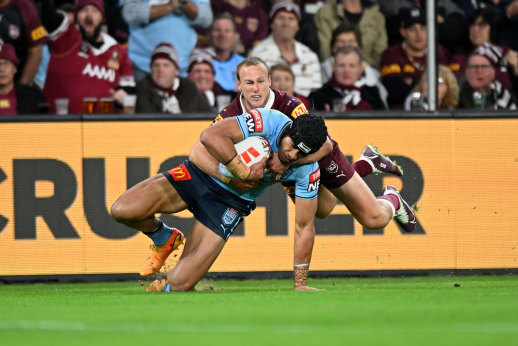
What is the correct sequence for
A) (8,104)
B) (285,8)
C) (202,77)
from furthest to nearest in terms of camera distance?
(285,8), (202,77), (8,104)

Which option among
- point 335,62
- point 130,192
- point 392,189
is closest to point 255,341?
point 130,192

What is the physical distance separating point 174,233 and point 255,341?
4168 mm

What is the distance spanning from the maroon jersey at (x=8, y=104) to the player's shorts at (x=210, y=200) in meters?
2.96

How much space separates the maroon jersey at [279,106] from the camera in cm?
830

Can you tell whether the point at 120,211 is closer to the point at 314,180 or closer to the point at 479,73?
the point at 314,180

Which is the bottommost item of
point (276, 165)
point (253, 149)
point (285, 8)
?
point (276, 165)

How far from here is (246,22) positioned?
1191 cm

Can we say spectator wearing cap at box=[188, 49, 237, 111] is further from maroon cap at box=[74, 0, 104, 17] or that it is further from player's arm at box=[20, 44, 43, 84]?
player's arm at box=[20, 44, 43, 84]

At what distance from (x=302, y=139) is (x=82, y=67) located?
455 cm

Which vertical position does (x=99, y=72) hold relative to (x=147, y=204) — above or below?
above

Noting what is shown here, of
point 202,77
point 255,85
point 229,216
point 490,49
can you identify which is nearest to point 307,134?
point 255,85

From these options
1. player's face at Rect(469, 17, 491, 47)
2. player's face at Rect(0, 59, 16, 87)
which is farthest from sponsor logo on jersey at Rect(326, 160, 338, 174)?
player's face at Rect(469, 17, 491, 47)

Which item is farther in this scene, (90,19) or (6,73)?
(90,19)

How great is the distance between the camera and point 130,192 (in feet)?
28.1
